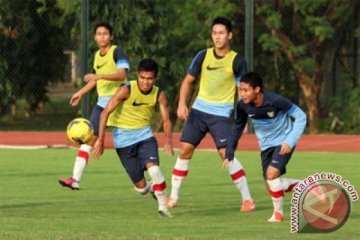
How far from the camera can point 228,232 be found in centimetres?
1117

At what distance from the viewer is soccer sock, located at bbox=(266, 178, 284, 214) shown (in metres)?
12.3

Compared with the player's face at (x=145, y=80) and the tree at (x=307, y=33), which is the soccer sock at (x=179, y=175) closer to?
the player's face at (x=145, y=80)

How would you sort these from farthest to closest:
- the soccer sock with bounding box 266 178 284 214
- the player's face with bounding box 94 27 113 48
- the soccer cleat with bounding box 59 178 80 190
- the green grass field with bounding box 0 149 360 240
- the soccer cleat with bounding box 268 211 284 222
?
the player's face with bounding box 94 27 113 48 → the soccer cleat with bounding box 59 178 80 190 → the soccer sock with bounding box 266 178 284 214 → the soccer cleat with bounding box 268 211 284 222 → the green grass field with bounding box 0 149 360 240

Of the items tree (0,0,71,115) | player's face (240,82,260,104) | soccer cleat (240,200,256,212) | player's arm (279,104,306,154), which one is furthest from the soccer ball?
tree (0,0,71,115)

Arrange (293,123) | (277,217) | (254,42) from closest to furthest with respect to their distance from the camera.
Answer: (277,217)
(293,123)
(254,42)

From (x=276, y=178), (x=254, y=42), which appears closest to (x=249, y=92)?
(x=276, y=178)

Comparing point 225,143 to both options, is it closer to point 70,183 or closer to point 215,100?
point 215,100

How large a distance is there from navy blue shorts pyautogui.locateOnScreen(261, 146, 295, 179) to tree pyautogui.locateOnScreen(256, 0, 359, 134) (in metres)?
17.1

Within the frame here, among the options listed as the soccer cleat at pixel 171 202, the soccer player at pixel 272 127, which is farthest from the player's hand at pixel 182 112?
the soccer player at pixel 272 127

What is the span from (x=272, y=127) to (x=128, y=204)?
2278 millimetres

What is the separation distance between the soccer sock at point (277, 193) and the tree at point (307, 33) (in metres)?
17.5

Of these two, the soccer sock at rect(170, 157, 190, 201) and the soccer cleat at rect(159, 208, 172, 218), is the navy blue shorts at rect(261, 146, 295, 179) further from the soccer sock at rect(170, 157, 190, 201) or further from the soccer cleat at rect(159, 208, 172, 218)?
the soccer sock at rect(170, 157, 190, 201)

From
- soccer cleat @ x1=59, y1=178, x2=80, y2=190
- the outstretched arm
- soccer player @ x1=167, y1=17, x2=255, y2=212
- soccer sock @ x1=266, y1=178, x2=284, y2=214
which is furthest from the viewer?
the outstretched arm

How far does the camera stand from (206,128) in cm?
1419
